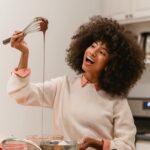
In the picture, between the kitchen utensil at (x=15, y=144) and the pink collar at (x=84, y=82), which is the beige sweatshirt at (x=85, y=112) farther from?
the kitchen utensil at (x=15, y=144)

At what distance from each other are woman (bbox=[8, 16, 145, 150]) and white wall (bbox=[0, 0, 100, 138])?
99 centimetres

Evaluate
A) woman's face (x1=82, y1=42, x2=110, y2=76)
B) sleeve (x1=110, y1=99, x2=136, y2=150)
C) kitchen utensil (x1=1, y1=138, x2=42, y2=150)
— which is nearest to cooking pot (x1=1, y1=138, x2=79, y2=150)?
kitchen utensil (x1=1, y1=138, x2=42, y2=150)

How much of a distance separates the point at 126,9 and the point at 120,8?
7 centimetres

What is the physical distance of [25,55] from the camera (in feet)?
4.31

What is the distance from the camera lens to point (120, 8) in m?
3.19

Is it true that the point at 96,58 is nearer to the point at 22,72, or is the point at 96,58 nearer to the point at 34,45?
the point at 22,72

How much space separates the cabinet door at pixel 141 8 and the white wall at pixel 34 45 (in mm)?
403

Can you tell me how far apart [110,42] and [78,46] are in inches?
7.4

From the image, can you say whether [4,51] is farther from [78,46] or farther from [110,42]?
[110,42]

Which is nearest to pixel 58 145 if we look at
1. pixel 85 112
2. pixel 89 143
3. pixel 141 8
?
pixel 89 143

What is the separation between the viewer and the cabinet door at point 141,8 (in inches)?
118

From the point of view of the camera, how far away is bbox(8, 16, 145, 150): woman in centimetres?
135

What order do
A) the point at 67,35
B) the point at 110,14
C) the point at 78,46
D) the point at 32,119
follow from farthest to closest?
the point at 110,14 → the point at 67,35 → the point at 32,119 → the point at 78,46

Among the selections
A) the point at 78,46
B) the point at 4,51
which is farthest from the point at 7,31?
the point at 78,46
